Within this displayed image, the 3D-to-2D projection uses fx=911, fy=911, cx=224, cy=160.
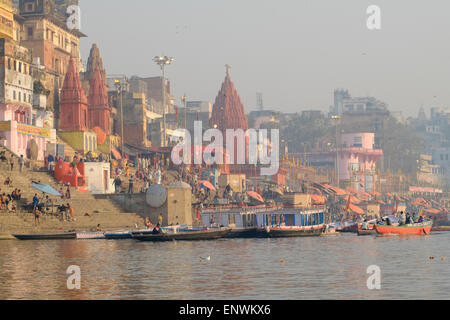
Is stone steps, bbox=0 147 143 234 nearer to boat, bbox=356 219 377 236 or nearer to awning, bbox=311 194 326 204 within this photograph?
boat, bbox=356 219 377 236

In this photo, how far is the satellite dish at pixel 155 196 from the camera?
56.5 m

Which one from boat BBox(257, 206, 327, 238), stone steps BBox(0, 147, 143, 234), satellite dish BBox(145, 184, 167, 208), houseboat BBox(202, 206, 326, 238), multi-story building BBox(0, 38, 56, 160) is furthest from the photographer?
multi-story building BBox(0, 38, 56, 160)

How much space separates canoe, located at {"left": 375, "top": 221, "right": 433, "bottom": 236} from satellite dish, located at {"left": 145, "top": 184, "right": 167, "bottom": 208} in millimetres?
14759

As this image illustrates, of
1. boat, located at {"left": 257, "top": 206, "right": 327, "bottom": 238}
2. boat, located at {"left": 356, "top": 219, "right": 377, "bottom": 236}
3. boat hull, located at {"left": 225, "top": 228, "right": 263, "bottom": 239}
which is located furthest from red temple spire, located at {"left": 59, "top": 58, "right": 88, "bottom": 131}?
boat, located at {"left": 356, "top": 219, "right": 377, "bottom": 236}

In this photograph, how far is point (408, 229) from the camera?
6338 cm

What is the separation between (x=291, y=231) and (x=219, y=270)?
82.5 feet

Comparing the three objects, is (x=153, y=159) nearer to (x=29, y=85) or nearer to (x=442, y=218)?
(x=29, y=85)

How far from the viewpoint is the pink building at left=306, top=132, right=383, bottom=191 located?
5157 inches

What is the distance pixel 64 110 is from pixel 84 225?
24.0 meters

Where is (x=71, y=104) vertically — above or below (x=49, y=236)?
above

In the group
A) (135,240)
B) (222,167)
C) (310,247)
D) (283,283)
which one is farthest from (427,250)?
(222,167)

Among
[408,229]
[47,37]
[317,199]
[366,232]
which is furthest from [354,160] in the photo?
[408,229]

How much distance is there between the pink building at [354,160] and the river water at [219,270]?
263ft

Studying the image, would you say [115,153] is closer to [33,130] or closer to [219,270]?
[33,130]
